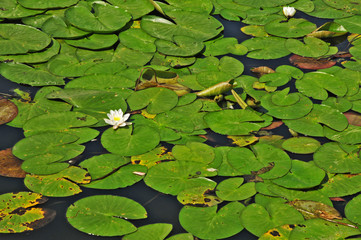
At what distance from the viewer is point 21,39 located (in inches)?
199

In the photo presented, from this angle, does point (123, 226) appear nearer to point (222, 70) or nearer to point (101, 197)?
point (101, 197)

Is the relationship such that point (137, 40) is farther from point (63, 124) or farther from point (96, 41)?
point (63, 124)

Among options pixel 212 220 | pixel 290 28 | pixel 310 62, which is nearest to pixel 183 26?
pixel 290 28

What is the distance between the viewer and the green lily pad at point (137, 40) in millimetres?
5148

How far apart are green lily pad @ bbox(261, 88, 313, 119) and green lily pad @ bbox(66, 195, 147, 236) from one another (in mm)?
1727

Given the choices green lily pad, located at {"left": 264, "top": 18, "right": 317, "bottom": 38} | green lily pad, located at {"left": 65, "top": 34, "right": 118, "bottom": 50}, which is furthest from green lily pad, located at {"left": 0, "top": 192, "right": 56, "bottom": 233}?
green lily pad, located at {"left": 264, "top": 18, "right": 317, "bottom": 38}

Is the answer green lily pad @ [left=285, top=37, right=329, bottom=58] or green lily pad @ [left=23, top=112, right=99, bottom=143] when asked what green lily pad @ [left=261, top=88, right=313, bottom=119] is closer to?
green lily pad @ [left=285, top=37, right=329, bottom=58]

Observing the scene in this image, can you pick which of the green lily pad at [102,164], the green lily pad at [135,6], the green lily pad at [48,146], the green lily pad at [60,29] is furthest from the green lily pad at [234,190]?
the green lily pad at [135,6]

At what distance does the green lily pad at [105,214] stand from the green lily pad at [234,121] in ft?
3.75

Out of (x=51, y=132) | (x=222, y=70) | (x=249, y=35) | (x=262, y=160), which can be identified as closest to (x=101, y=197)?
(x=51, y=132)

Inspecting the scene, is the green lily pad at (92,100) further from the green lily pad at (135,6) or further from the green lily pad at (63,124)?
the green lily pad at (135,6)

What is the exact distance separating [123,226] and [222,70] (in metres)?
2.35

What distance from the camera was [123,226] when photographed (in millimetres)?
3180

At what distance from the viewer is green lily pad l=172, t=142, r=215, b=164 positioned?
12.4 feet
